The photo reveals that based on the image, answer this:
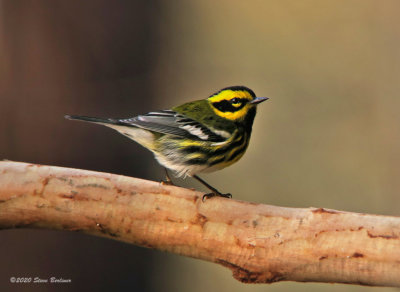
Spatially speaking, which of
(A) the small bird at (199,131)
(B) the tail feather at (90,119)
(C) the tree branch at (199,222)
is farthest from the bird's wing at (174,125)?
(C) the tree branch at (199,222)

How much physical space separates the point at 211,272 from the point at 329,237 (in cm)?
504

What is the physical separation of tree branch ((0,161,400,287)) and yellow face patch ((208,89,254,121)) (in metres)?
0.85

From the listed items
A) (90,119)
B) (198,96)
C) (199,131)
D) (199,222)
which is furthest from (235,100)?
(198,96)

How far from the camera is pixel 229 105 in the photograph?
129 inches

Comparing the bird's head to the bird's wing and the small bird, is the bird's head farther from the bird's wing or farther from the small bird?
the bird's wing

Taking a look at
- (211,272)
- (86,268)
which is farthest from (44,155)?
(211,272)

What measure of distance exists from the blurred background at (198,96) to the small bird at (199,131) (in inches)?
28.1

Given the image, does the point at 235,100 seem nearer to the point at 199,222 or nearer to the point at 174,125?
the point at 174,125

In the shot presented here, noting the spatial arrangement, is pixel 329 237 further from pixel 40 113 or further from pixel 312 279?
pixel 40 113

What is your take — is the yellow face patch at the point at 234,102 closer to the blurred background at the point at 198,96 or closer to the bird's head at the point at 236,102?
the bird's head at the point at 236,102

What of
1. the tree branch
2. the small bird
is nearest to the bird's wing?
the small bird

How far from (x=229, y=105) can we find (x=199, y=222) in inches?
40.0

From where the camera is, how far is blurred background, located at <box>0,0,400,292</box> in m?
3.71

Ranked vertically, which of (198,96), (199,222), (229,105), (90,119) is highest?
(198,96)
